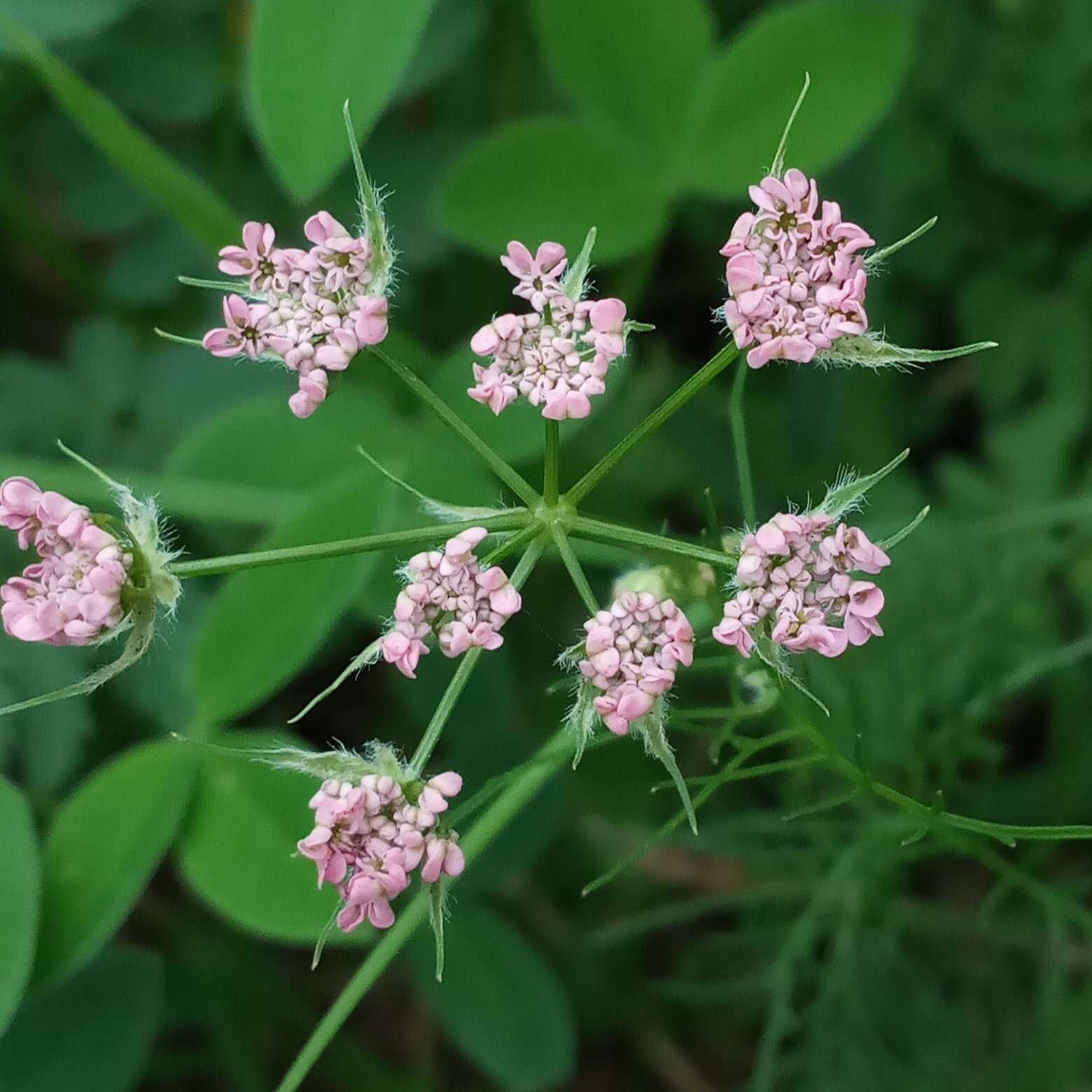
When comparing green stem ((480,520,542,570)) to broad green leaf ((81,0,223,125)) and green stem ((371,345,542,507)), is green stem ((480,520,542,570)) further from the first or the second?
broad green leaf ((81,0,223,125))

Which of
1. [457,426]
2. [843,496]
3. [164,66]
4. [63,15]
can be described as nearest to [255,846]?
[457,426]

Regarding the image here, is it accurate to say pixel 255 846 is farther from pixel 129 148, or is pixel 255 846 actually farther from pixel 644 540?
pixel 129 148

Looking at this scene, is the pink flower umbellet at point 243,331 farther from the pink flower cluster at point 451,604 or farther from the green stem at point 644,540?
the green stem at point 644,540

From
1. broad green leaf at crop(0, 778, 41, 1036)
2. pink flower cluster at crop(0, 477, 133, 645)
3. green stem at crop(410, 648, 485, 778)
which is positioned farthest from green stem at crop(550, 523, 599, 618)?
broad green leaf at crop(0, 778, 41, 1036)

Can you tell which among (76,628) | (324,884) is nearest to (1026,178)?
(324,884)

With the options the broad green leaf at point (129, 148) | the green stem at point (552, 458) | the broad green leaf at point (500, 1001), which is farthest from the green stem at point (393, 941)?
the broad green leaf at point (129, 148)
